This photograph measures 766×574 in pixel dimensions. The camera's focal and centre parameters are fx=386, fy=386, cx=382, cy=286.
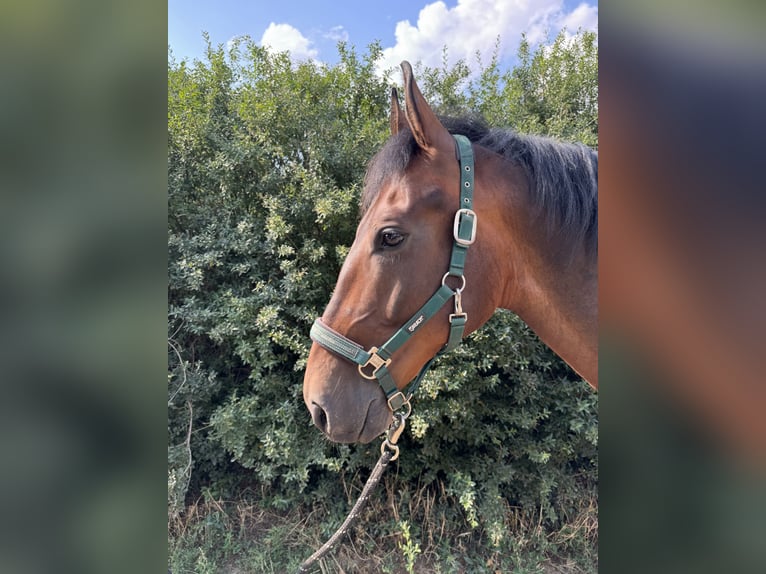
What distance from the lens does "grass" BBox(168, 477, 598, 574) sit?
2529mm

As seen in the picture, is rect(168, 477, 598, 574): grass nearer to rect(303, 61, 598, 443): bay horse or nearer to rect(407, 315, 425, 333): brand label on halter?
rect(303, 61, 598, 443): bay horse

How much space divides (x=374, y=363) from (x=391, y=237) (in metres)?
0.38

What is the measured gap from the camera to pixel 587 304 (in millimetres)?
1188

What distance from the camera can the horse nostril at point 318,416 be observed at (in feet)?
3.90
